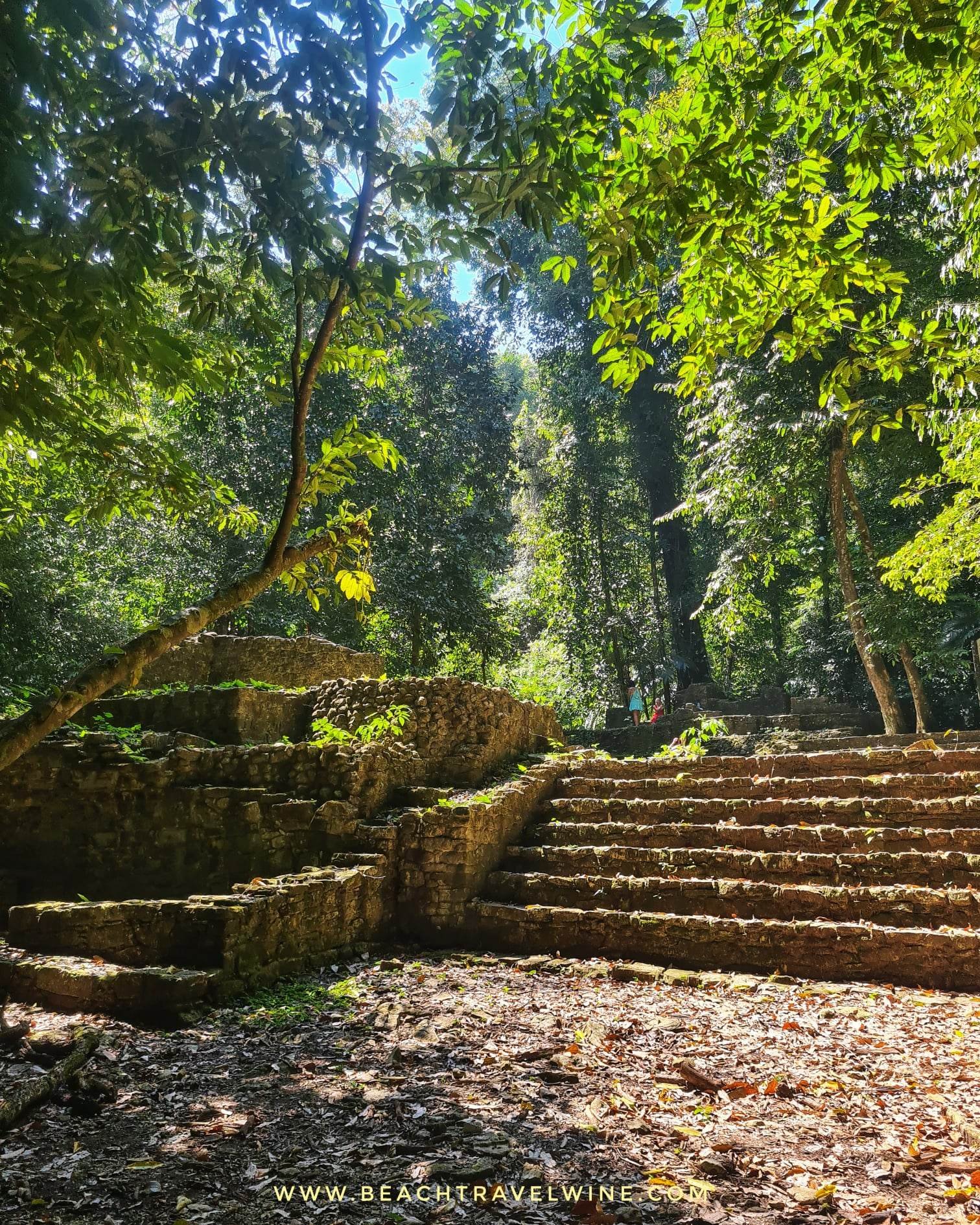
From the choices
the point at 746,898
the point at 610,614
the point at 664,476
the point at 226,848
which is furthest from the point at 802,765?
the point at 664,476

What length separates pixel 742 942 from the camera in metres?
5.72

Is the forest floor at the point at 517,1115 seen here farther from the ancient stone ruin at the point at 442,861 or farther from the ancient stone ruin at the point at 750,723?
the ancient stone ruin at the point at 750,723

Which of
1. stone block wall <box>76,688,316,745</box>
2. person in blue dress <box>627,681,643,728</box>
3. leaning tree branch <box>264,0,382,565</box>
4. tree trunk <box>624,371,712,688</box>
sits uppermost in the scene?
tree trunk <box>624,371,712,688</box>

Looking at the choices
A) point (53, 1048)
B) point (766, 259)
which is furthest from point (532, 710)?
point (766, 259)

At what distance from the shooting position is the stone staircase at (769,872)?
557 centimetres

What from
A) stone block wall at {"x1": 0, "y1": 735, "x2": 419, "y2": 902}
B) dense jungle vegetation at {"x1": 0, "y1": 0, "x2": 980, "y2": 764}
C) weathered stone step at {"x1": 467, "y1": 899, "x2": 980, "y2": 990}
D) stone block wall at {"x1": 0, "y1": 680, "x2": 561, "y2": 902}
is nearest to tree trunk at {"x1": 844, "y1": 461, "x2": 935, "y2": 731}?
dense jungle vegetation at {"x1": 0, "y1": 0, "x2": 980, "y2": 764}

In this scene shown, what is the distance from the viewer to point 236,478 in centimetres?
1586

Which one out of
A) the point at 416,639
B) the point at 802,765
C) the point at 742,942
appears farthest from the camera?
the point at 416,639

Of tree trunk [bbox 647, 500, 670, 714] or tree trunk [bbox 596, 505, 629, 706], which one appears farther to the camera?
tree trunk [bbox 596, 505, 629, 706]

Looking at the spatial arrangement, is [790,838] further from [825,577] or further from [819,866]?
[825,577]

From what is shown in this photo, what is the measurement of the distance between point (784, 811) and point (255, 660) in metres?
8.24

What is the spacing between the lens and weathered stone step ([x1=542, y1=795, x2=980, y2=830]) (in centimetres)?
686

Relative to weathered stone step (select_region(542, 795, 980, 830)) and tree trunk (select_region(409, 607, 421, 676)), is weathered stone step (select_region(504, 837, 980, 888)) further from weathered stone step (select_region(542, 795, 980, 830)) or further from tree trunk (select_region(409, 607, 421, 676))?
tree trunk (select_region(409, 607, 421, 676))

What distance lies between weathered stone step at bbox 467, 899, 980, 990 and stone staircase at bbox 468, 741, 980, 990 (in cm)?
1
